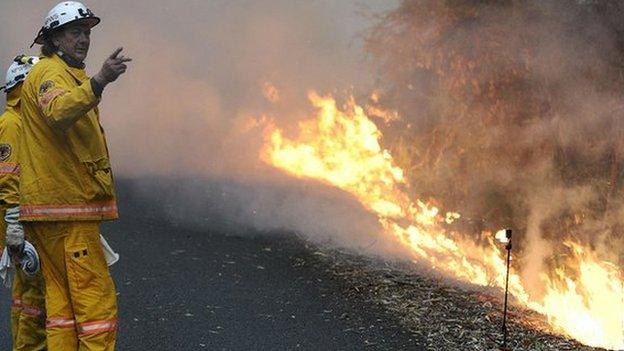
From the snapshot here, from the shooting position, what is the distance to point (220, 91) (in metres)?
12.0

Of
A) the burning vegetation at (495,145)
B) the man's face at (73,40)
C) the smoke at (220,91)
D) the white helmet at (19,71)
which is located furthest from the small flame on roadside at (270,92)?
the man's face at (73,40)

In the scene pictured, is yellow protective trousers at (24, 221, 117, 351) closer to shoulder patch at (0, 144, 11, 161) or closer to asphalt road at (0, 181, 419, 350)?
shoulder patch at (0, 144, 11, 161)

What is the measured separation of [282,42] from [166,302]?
6.32 meters

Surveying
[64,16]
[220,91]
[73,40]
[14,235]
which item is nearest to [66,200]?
[14,235]

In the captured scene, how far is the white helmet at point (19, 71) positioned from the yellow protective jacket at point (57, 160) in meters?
0.51

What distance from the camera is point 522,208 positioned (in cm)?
931

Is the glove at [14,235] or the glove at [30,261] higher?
the glove at [14,235]

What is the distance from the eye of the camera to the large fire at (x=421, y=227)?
7.80 m

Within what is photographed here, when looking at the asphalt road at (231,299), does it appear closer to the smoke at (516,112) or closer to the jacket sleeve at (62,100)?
the jacket sleeve at (62,100)

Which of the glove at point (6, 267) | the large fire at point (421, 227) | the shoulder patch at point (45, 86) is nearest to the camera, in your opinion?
the shoulder patch at point (45, 86)

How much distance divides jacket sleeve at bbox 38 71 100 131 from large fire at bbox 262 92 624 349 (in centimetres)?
528

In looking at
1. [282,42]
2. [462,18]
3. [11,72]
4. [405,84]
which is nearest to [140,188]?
[282,42]

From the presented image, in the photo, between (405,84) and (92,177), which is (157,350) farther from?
(405,84)

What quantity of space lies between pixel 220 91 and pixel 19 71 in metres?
7.85
